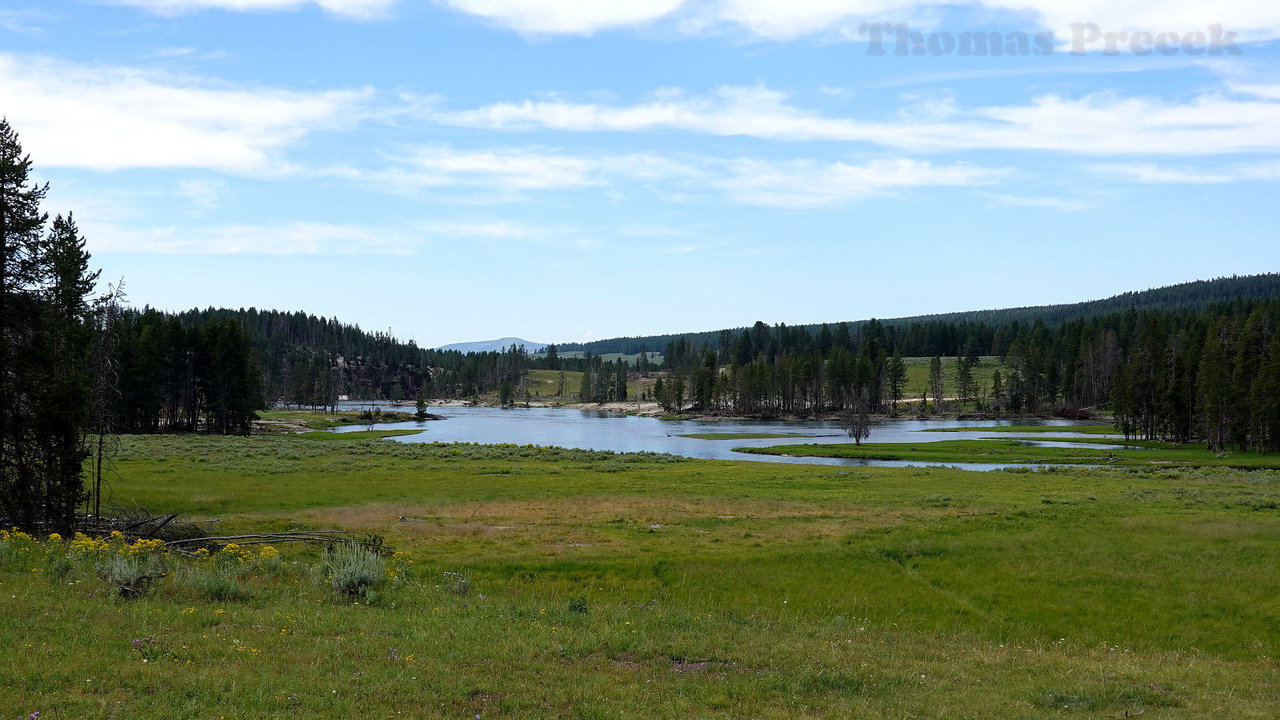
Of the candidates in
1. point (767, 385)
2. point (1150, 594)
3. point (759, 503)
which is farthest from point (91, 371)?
point (767, 385)

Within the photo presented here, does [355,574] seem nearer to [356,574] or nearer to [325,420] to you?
[356,574]

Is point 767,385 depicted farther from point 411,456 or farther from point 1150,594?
point 1150,594

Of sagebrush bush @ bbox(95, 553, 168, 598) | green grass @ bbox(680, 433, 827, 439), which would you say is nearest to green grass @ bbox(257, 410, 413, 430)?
green grass @ bbox(680, 433, 827, 439)

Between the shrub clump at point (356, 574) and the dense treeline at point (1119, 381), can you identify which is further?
the dense treeline at point (1119, 381)

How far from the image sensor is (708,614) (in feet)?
54.5

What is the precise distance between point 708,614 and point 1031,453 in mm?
71774

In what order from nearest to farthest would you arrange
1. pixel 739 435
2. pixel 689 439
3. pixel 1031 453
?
1. pixel 1031 453
2. pixel 689 439
3. pixel 739 435

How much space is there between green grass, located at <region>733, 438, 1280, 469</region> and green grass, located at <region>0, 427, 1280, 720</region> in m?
29.2

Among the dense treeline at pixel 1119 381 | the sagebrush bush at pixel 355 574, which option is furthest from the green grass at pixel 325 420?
the sagebrush bush at pixel 355 574

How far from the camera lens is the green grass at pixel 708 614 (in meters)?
9.70

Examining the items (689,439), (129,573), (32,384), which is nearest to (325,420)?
(689,439)

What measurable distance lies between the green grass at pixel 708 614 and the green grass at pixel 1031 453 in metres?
29.2

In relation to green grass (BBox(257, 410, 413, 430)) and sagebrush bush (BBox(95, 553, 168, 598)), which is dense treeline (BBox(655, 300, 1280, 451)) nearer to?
green grass (BBox(257, 410, 413, 430))

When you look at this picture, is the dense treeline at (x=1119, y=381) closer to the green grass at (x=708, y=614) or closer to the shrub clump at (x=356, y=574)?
the green grass at (x=708, y=614)
